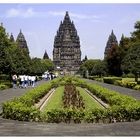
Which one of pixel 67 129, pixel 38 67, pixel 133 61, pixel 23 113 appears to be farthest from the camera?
pixel 38 67

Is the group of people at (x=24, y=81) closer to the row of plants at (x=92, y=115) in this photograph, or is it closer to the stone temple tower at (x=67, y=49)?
the row of plants at (x=92, y=115)

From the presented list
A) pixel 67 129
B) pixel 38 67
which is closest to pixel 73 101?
pixel 67 129

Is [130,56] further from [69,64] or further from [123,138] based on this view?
[69,64]

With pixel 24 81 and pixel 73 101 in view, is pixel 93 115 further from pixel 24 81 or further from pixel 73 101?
pixel 24 81

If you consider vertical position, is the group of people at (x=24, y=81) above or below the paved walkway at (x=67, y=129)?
above

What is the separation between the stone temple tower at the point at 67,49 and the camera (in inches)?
7303

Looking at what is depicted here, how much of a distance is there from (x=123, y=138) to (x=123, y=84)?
39.4m

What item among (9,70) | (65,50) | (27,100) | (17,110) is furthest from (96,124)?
(65,50)

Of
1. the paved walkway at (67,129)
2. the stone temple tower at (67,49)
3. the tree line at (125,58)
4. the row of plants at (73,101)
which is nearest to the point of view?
the paved walkway at (67,129)

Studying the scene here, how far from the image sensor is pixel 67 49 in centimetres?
18550

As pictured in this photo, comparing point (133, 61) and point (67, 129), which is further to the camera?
point (133, 61)

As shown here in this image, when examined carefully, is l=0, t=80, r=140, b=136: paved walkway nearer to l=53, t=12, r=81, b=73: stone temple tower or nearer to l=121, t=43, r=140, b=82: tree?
l=121, t=43, r=140, b=82: tree

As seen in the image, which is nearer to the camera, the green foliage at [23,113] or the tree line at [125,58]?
the green foliage at [23,113]

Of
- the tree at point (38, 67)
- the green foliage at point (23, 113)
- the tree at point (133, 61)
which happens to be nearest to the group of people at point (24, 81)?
the tree at point (133, 61)
